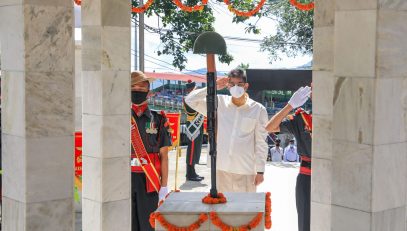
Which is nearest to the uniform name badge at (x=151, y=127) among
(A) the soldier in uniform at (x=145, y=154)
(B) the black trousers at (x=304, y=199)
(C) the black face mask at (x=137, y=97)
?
(A) the soldier in uniform at (x=145, y=154)

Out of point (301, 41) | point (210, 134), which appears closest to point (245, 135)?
point (210, 134)

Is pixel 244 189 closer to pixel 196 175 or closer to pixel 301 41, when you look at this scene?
pixel 196 175

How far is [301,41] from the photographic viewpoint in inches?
1249

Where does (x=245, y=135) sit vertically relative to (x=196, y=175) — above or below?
above

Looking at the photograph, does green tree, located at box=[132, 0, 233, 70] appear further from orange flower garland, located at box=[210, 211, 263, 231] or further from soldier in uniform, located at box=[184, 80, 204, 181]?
orange flower garland, located at box=[210, 211, 263, 231]

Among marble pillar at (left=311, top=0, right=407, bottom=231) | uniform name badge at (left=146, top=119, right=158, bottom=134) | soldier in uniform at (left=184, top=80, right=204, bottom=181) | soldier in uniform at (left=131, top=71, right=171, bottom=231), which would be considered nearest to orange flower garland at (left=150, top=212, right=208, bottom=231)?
marble pillar at (left=311, top=0, right=407, bottom=231)

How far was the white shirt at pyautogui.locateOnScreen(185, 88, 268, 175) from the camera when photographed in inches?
272

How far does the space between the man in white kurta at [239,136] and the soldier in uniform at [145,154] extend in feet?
1.97

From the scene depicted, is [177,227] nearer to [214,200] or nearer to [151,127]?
[214,200]

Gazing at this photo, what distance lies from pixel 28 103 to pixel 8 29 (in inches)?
19.9

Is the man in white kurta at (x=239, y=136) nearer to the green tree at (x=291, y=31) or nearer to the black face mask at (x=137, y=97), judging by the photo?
the black face mask at (x=137, y=97)

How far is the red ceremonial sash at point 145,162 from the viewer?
20.7 ft

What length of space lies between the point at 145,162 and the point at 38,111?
230 cm

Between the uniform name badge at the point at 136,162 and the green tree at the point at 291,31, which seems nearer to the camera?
the uniform name badge at the point at 136,162
